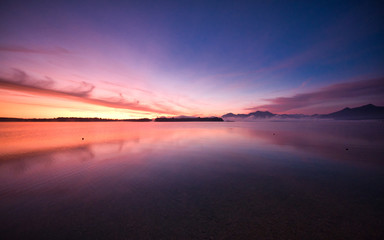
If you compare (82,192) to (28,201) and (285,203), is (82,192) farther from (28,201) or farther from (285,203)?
(285,203)

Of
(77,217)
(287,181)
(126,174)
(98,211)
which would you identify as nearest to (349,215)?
(287,181)

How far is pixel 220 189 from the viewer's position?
7836 millimetres

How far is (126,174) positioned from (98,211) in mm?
4253

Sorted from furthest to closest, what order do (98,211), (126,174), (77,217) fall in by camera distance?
(126,174) < (98,211) < (77,217)

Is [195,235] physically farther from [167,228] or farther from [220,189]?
[220,189]

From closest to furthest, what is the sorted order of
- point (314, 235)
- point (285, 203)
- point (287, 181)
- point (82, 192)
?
point (314, 235) < point (285, 203) < point (82, 192) < point (287, 181)

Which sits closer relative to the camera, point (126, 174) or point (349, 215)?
point (349, 215)

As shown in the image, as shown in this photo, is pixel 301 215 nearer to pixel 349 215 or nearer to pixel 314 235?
pixel 314 235

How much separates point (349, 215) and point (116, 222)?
8747 millimetres

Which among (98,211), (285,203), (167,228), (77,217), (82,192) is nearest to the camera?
(167,228)

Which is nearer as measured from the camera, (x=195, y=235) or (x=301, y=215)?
(x=195, y=235)

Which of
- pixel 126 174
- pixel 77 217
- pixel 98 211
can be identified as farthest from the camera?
pixel 126 174

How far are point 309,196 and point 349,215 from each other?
4.89 feet

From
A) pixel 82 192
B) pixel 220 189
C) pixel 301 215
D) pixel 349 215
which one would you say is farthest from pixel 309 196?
pixel 82 192
